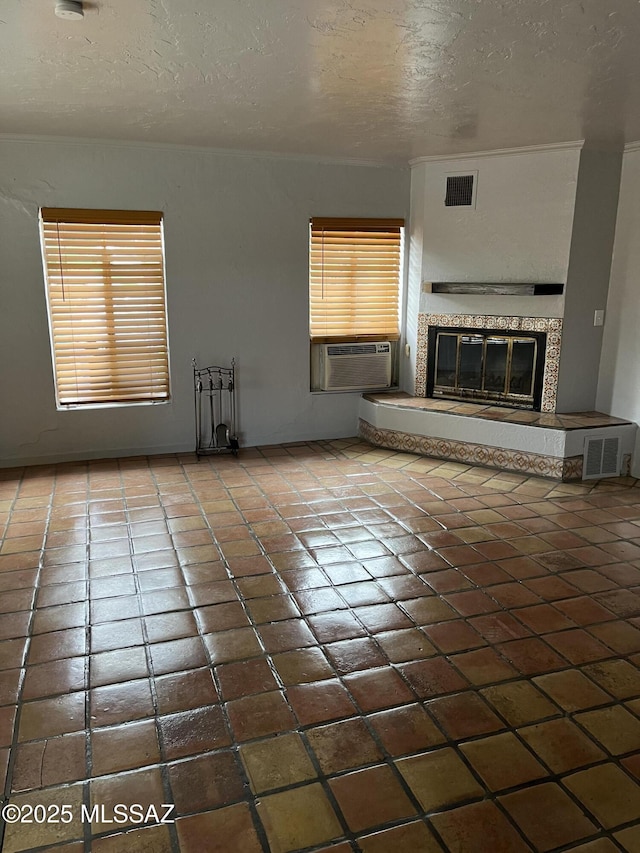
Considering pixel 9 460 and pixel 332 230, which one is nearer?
pixel 9 460

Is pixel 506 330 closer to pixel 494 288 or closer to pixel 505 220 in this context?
pixel 494 288

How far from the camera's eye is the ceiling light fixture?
2393 mm

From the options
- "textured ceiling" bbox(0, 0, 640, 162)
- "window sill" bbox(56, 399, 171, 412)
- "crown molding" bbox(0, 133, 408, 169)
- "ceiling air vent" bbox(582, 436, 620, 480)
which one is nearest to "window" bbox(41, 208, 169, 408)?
"window sill" bbox(56, 399, 171, 412)

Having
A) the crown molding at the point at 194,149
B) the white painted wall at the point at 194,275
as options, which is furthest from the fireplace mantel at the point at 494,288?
the crown molding at the point at 194,149

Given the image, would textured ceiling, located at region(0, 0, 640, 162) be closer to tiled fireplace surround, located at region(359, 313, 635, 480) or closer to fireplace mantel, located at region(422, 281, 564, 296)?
fireplace mantel, located at region(422, 281, 564, 296)

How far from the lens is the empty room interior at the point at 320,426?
202cm

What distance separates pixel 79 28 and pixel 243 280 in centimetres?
A: 282

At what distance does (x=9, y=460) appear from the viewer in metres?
5.09

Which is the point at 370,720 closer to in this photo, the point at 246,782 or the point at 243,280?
the point at 246,782

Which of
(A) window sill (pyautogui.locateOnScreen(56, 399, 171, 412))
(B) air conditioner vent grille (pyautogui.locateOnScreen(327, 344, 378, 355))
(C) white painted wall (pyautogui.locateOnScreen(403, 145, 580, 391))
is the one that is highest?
(C) white painted wall (pyautogui.locateOnScreen(403, 145, 580, 391))

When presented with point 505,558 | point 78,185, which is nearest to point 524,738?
point 505,558

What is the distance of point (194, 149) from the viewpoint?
503 centimetres

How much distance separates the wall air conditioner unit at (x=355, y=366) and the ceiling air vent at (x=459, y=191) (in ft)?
4.57

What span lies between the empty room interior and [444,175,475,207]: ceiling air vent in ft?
0.09
